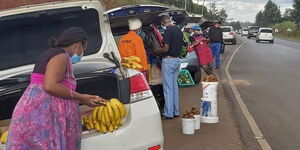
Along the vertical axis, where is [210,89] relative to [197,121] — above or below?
above

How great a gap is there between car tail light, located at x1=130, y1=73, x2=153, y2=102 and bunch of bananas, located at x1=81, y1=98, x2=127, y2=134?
21cm

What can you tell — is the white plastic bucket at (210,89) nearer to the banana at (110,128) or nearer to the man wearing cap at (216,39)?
the banana at (110,128)

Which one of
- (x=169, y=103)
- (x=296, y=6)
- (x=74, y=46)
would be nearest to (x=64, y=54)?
(x=74, y=46)

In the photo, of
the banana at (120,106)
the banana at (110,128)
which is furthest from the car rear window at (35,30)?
the banana at (110,128)

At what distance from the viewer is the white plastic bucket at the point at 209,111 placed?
760cm

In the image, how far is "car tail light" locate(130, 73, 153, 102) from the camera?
4.20 metres

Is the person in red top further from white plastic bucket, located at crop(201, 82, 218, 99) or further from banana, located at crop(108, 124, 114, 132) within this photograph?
banana, located at crop(108, 124, 114, 132)

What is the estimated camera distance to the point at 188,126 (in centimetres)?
696

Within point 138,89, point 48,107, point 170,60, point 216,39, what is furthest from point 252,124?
point 216,39

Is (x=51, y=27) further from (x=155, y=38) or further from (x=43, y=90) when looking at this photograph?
(x=155, y=38)

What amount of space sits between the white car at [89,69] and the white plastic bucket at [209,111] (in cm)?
274

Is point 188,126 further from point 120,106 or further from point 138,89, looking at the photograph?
point 120,106

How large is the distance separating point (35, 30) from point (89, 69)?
44.8 inches

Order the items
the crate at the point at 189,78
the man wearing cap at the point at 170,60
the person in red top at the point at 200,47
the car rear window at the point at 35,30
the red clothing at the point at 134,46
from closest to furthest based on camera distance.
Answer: the car rear window at the point at 35,30, the red clothing at the point at 134,46, the man wearing cap at the point at 170,60, the crate at the point at 189,78, the person in red top at the point at 200,47
